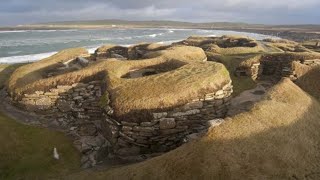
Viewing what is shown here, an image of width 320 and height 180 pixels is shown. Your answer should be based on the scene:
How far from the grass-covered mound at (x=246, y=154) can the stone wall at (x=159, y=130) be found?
1895 millimetres

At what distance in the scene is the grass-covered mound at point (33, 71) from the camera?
2016 cm

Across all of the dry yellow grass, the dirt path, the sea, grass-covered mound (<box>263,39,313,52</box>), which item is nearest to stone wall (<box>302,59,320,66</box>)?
the dry yellow grass

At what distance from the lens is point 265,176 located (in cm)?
938

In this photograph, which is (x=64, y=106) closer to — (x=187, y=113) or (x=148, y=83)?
(x=148, y=83)

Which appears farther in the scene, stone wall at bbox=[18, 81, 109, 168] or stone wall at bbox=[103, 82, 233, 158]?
stone wall at bbox=[18, 81, 109, 168]

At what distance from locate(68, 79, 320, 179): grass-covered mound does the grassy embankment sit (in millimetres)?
1966

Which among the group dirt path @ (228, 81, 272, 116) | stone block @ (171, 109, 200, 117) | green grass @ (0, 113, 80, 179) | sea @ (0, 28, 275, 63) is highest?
stone block @ (171, 109, 200, 117)

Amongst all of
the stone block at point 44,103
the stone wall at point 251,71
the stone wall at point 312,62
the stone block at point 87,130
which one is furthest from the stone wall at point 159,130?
the stone wall at point 312,62

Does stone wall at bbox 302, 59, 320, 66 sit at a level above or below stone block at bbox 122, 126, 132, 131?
above

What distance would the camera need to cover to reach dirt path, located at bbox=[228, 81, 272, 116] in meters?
16.7

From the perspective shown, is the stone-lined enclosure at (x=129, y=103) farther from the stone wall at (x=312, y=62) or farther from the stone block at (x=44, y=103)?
the stone wall at (x=312, y=62)

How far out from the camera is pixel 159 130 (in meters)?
12.8

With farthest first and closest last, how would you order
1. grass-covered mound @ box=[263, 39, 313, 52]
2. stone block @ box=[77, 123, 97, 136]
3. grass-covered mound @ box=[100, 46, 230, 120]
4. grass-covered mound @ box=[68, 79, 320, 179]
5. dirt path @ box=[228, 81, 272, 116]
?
grass-covered mound @ box=[263, 39, 313, 52] → dirt path @ box=[228, 81, 272, 116] → stone block @ box=[77, 123, 97, 136] → grass-covered mound @ box=[100, 46, 230, 120] → grass-covered mound @ box=[68, 79, 320, 179]

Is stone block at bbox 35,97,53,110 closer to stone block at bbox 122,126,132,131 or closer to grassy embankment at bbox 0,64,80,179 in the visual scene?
grassy embankment at bbox 0,64,80,179
